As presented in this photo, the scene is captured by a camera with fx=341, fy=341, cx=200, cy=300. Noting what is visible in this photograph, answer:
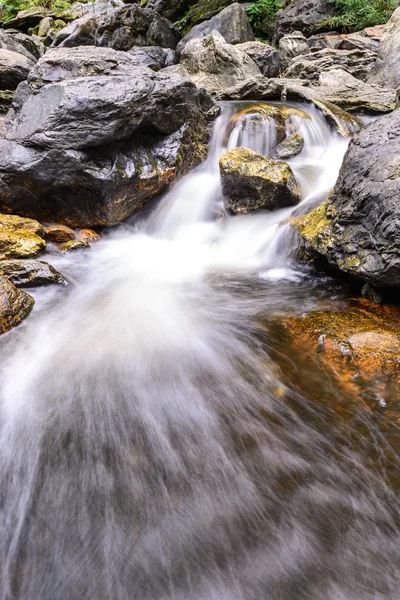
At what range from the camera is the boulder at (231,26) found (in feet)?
48.4

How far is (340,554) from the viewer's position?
60.5 inches

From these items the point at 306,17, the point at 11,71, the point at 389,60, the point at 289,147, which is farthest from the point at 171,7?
the point at 289,147

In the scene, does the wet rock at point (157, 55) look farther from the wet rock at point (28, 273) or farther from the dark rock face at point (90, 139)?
the wet rock at point (28, 273)

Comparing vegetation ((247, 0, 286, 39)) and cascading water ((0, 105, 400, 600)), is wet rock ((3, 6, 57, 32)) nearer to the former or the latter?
vegetation ((247, 0, 286, 39))

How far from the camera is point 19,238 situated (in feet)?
16.5

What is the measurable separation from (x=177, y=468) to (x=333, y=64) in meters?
13.9

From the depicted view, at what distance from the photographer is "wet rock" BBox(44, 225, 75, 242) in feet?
18.6

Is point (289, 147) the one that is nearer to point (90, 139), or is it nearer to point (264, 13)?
point (90, 139)

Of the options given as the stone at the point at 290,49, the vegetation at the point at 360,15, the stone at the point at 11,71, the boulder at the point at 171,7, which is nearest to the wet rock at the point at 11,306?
the stone at the point at 11,71

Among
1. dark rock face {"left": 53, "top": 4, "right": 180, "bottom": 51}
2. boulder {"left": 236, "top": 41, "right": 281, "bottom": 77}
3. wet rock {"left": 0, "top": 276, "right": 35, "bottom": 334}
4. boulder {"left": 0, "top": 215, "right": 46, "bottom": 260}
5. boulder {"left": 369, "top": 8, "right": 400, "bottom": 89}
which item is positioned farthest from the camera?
dark rock face {"left": 53, "top": 4, "right": 180, "bottom": 51}

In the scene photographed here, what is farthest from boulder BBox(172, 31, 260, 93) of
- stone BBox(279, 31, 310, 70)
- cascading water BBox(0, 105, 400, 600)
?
cascading water BBox(0, 105, 400, 600)

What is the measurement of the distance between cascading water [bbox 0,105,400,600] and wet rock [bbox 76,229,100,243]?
2.11 m

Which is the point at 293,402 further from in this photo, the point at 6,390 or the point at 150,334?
the point at 6,390

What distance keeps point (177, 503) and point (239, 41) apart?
1799 centimetres
